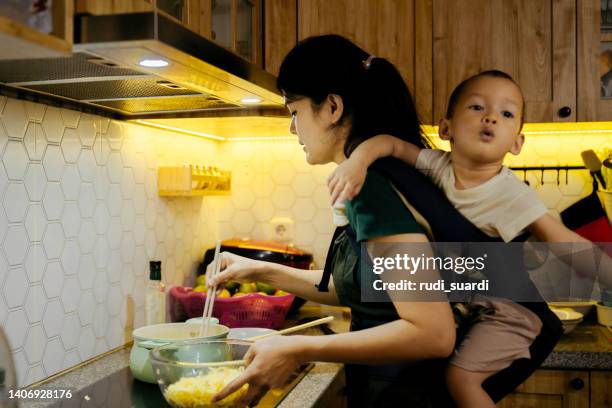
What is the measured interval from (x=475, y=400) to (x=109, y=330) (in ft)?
3.55

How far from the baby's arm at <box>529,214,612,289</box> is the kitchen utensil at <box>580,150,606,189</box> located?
1.00 metres

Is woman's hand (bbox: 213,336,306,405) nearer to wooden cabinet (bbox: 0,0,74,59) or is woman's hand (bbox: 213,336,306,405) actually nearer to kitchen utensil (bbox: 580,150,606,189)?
wooden cabinet (bbox: 0,0,74,59)

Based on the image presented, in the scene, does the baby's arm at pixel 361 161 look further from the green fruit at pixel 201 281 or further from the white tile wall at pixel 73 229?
the green fruit at pixel 201 281

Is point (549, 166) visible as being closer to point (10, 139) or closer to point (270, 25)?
point (270, 25)

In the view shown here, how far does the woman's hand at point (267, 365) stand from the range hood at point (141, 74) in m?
0.55

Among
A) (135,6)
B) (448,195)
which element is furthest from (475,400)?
(135,6)

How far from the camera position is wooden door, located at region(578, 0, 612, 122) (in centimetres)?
189

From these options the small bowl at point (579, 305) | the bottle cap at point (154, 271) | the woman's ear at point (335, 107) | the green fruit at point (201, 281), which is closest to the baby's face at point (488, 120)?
the woman's ear at point (335, 107)

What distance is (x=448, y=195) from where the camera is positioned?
1.21 m

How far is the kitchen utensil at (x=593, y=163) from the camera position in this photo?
84.5 inches

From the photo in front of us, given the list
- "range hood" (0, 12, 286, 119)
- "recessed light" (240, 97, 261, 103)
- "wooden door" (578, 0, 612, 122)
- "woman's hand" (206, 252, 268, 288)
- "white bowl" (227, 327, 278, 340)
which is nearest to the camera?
Answer: "range hood" (0, 12, 286, 119)

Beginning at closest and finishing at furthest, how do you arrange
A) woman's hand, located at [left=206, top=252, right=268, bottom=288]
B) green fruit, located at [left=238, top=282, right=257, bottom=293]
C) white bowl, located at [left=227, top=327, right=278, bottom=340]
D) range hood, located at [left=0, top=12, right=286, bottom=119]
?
1. range hood, located at [left=0, top=12, right=286, bottom=119]
2. woman's hand, located at [left=206, top=252, right=268, bottom=288]
3. white bowl, located at [left=227, top=327, right=278, bottom=340]
4. green fruit, located at [left=238, top=282, right=257, bottom=293]

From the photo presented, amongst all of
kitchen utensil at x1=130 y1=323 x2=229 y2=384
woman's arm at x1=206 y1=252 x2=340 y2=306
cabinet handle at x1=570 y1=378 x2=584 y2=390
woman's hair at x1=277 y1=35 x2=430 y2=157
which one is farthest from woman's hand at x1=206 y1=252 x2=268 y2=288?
cabinet handle at x1=570 y1=378 x2=584 y2=390

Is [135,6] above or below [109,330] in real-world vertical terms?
above
